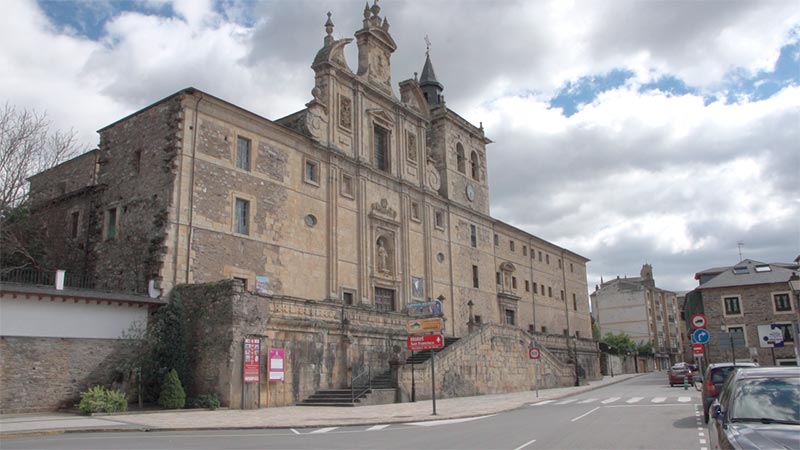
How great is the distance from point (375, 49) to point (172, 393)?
23.8 metres

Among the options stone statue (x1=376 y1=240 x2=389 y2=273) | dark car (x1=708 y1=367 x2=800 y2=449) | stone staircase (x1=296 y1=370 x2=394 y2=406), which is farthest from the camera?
stone statue (x1=376 y1=240 x2=389 y2=273)

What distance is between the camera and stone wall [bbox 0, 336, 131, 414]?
59.9ft

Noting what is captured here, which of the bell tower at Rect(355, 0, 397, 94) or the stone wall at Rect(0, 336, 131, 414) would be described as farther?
the bell tower at Rect(355, 0, 397, 94)

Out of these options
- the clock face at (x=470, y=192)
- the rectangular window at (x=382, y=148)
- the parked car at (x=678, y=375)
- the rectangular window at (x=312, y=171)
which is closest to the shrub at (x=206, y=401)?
the rectangular window at (x=312, y=171)

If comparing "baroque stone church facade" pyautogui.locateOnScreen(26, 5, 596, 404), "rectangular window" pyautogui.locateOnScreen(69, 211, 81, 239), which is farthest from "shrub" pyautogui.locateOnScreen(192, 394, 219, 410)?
"rectangular window" pyautogui.locateOnScreen(69, 211, 81, 239)

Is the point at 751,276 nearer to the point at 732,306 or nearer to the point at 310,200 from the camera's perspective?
the point at 732,306

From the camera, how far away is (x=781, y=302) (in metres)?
43.8

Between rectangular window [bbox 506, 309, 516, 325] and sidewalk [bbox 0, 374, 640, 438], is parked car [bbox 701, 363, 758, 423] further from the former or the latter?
rectangular window [bbox 506, 309, 516, 325]

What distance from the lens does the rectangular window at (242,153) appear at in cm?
2697

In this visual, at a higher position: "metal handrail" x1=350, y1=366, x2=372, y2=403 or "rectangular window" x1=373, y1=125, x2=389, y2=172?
"rectangular window" x1=373, y1=125, x2=389, y2=172

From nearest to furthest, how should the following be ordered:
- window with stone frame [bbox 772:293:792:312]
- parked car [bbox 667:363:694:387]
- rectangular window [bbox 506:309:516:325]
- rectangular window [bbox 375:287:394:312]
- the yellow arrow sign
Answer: the yellow arrow sign, rectangular window [bbox 375:287:394:312], parked car [bbox 667:363:694:387], window with stone frame [bbox 772:293:792:312], rectangular window [bbox 506:309:516:325]

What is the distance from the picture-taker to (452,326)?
38719mm

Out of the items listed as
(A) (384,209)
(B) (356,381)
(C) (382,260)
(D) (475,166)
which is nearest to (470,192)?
(D) (475,166)

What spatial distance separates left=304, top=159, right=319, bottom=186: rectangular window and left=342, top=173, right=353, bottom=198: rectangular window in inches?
76.5
